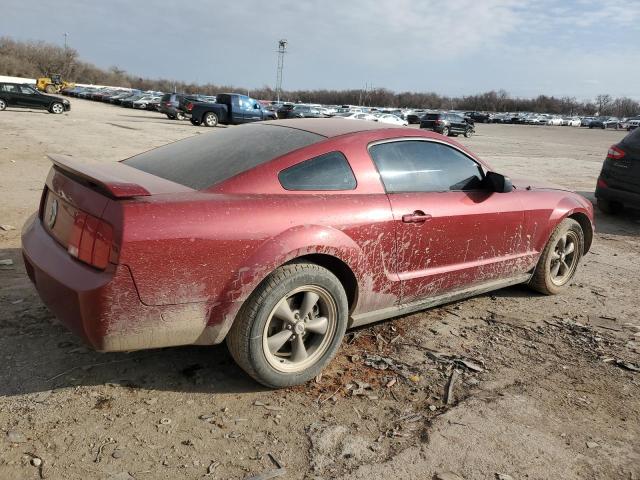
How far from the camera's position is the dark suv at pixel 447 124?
111ft

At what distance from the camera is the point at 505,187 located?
3.98 metres

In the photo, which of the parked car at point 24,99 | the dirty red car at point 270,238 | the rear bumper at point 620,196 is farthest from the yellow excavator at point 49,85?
the dirty red car at point 270,238

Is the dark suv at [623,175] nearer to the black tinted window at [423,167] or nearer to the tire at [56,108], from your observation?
the black tinted window at [423,167]

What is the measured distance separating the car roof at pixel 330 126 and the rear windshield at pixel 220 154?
0.07m

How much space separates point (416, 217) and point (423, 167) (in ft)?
1.58

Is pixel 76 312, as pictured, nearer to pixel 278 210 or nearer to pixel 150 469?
pixel 150 469

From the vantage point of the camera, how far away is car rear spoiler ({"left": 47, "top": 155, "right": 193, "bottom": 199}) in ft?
8.23

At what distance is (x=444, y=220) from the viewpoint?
360cm

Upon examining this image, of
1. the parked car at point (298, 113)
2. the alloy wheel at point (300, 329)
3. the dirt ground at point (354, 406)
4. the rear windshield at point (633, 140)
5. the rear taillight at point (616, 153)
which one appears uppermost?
the parked car at point (298, 113)

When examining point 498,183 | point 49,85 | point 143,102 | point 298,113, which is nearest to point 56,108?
point 298,113

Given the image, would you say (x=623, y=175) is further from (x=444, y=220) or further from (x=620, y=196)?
(x=444, y=220)

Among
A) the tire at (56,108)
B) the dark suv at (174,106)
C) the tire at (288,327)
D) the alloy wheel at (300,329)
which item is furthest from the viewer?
the dark suv at (174,106)

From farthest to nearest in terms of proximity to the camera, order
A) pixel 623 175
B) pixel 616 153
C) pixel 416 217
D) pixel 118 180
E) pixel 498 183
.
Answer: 1. pixel 616 153
2. pixel 623 175
3. pixel 498 183
4. pixel 416 217
5. pixel 118 180

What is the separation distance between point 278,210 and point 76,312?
44.1 inches
